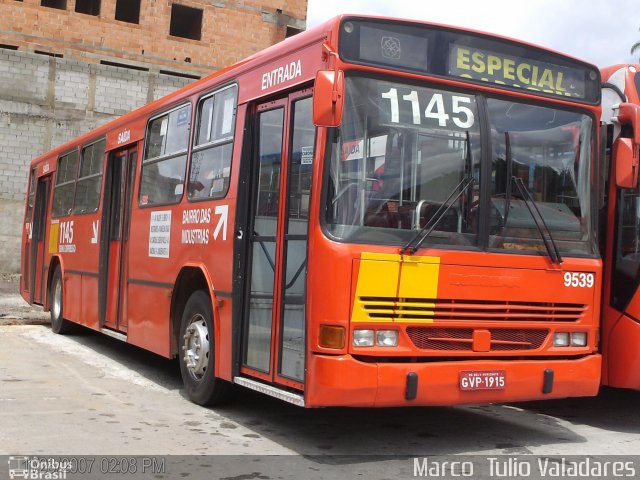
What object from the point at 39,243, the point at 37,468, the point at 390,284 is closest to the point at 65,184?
the point at 39,243

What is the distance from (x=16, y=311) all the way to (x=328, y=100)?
39.1 feet

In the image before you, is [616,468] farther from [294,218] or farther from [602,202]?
[294,218]

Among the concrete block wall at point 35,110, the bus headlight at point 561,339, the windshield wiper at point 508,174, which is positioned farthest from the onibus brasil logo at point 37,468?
the concrete block wall at point 35,110

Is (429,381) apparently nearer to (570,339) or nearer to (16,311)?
(570,339)

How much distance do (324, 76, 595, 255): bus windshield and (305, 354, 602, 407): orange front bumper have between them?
815 mm

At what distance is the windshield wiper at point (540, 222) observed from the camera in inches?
237

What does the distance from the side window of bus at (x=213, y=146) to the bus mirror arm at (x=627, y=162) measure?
10.1 feet

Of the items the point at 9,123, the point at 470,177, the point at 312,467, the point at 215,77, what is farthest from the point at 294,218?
the point at 9,123

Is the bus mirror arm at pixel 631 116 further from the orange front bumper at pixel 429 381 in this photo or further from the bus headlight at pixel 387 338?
the bus headlight at pixel 387 338

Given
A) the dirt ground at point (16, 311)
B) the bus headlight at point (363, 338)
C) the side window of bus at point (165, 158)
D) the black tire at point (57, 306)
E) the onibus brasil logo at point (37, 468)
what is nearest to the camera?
the onibus brasil logo at point (37, 468)

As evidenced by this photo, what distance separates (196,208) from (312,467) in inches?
116

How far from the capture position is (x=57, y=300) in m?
12.5

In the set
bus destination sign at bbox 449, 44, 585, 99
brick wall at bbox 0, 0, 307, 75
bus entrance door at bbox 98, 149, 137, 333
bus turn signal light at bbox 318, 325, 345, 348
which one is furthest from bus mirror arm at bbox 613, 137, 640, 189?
brick wall at bbox 0, 0, 307, 75

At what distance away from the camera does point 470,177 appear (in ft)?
19.1
